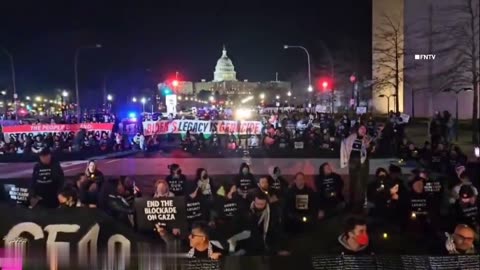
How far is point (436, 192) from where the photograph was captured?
891cm

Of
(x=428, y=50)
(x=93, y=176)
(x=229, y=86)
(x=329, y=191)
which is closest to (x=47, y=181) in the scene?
(x=93, y=176)

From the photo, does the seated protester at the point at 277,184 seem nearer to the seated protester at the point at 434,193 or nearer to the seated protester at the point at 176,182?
the seated protester at the point at 176,182

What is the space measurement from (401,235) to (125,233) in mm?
3491

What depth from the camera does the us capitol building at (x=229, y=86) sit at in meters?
16.7

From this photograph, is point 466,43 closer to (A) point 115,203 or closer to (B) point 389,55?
(B) point 389,55

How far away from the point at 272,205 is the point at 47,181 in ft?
12.0

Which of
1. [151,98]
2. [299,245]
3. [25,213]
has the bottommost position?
[299,245]

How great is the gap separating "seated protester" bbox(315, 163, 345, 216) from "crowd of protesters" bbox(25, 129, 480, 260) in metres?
0.02

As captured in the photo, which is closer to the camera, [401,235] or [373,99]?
[401,235]

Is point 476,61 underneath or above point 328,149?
above

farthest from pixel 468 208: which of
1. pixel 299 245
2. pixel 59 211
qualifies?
pixel 59 211

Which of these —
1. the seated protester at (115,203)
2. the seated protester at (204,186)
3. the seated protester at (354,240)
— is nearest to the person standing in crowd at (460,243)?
the seated protester at (354,240)

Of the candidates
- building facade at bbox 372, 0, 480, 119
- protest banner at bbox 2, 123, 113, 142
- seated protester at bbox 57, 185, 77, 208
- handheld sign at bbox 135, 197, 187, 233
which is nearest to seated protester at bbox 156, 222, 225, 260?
handheld sign at bbox 135, 197, 187, 233

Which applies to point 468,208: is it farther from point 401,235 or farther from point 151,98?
point 151,98
